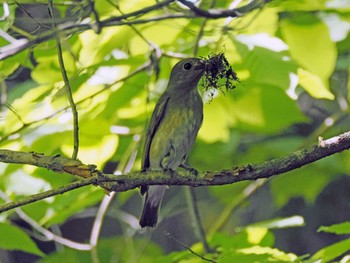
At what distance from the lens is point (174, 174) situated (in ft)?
9.45

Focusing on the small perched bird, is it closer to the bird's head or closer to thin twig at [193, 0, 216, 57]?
the bird's head

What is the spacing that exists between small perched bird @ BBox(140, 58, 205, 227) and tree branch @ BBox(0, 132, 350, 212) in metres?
1.29

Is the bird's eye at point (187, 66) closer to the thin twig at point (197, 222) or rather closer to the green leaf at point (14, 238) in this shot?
the thin twig at point (197, 222)

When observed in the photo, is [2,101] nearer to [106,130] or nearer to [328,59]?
[106,130]

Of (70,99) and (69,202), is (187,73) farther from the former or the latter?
(70,99)

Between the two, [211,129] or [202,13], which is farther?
[211,129]

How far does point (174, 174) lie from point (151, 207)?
1.65 metres

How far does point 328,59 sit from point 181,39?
0.81 m

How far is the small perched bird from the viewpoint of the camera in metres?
4.21

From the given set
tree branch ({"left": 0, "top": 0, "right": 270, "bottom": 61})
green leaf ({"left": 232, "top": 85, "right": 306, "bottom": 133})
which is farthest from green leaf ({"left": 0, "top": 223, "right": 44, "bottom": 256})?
green leaf ({"left": 232, "top": 85, "right": 306, "bottom": 133})

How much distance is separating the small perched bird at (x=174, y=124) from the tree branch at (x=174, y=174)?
1289mm

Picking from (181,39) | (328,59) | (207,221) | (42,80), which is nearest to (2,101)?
(42,80)

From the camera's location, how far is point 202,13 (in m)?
3.15

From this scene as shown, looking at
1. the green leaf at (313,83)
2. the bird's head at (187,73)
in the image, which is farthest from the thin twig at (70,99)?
the green leaf at (313,83)
